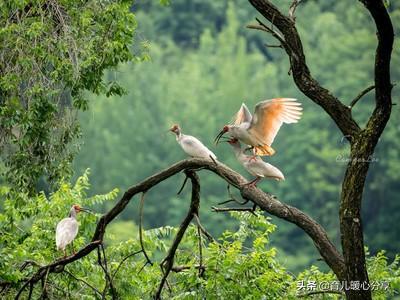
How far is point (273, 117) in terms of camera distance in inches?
450

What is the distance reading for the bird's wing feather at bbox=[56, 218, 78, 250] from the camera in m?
13.1

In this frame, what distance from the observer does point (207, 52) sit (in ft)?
253

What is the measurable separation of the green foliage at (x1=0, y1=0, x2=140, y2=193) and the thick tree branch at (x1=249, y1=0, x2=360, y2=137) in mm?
3311

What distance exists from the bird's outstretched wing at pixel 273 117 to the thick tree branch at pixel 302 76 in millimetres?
902

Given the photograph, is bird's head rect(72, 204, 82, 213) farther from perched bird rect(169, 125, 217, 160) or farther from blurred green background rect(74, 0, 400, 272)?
blurred green background rect(74, 0, 400, 272)

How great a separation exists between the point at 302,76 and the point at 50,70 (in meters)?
4.05

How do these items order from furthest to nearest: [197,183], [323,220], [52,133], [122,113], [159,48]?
[159,48], [122,113], [323,220], [52,133], [197,183]

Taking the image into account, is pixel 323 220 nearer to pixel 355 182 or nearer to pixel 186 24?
pixel 186 24

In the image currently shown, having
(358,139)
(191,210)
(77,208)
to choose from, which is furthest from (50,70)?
(358,139)

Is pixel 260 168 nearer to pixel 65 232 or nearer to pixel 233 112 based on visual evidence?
pixel 65 232

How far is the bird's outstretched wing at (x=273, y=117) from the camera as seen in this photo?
11.4 m

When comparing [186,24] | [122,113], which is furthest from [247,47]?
[122,113]

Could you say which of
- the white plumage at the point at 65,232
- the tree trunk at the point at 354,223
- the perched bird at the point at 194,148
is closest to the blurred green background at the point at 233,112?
the white plumage at the point at 65,232

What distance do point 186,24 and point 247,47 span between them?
14.4ft
